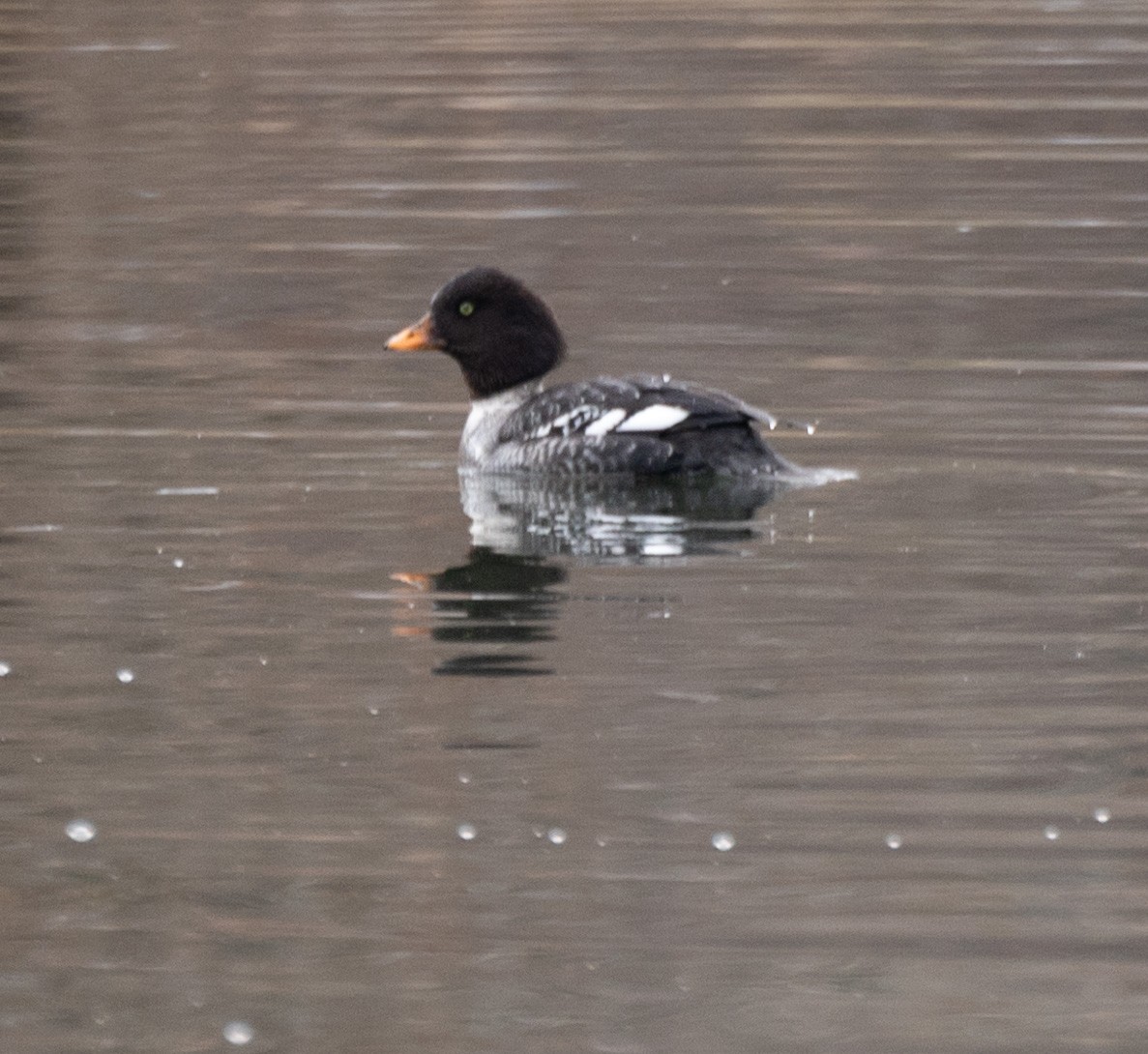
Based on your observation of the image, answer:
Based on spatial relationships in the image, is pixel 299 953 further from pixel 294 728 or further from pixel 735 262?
pixel 735 262

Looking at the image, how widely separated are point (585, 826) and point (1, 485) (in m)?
4.47

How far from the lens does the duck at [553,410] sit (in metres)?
10.1

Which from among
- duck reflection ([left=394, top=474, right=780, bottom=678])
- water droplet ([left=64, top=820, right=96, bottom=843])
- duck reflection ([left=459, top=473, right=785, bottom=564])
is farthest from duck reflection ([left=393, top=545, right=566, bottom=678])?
water droplet ([left=64, top=820, right=96, bottom=843])

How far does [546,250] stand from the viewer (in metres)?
16.1

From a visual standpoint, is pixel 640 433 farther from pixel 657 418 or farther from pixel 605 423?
pixel 605 423

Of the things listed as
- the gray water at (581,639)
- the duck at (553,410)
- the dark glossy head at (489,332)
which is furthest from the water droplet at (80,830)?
the dark glossy head at (489,332)

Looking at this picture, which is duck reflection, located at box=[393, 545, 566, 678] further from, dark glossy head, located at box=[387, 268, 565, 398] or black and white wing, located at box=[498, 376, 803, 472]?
dark glossy head, located at box=[387, 268, 565, 398]

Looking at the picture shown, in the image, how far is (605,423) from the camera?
10305mm

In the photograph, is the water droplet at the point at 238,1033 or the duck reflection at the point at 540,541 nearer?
the water droplet at the point at 238,1033

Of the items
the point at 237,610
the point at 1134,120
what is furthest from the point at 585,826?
the point at 1134,120

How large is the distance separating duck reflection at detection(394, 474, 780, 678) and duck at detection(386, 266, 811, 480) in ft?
0.26

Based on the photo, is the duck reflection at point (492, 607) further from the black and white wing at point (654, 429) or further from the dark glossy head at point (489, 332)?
the dark glossy head at point (489, 332)

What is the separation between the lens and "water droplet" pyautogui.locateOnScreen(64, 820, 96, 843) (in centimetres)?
652

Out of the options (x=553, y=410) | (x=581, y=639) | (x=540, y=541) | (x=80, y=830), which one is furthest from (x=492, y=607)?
(x=80, y=830)
